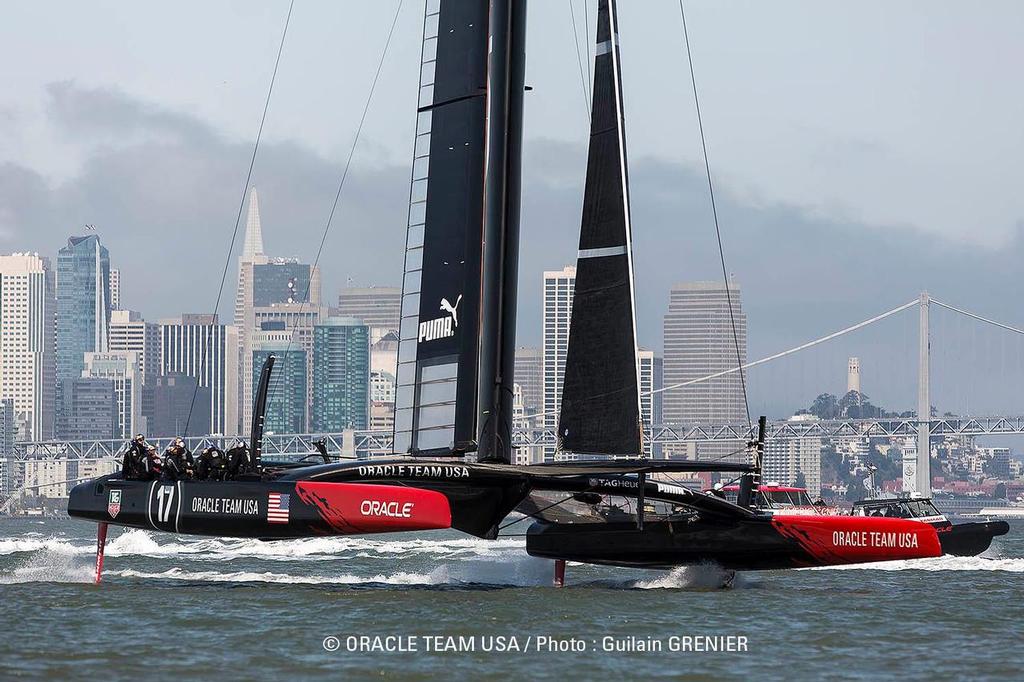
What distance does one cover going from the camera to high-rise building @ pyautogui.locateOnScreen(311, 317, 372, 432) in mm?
133125

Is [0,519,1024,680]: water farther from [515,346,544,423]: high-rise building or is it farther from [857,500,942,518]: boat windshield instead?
[515,346,544,423]: high-rise building

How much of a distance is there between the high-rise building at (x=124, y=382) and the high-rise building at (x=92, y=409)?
78 centimetres

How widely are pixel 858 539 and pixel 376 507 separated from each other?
11.1 feet

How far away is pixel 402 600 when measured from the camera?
456 inches

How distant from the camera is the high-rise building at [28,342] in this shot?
545 feet

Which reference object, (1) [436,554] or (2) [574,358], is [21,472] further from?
(2) [574,358]

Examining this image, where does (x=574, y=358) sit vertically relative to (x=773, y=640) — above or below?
above

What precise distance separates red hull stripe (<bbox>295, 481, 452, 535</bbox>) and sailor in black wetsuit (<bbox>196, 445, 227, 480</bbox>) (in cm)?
104

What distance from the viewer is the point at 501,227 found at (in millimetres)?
12102

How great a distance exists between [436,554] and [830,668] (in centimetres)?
1197

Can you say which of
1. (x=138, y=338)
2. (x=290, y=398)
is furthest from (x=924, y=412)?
(x=138, y=338)

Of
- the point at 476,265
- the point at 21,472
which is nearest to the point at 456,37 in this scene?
the point at 476,265

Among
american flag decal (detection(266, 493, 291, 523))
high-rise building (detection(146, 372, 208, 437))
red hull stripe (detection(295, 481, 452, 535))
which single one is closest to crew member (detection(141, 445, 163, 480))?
american flag decal (detection(266, 493, 291, 523))

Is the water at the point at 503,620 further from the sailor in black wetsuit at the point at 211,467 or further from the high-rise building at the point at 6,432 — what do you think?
the high-rise building at the point at 6,432
